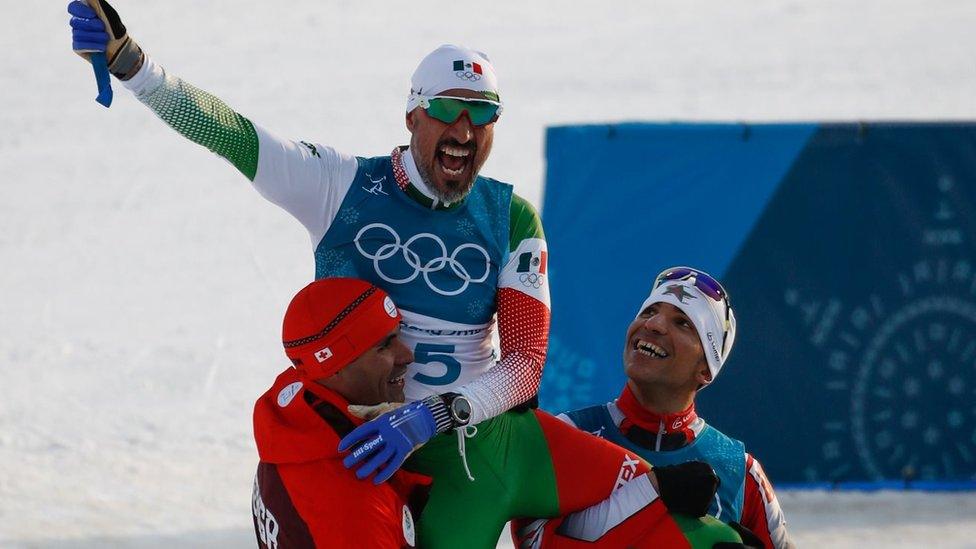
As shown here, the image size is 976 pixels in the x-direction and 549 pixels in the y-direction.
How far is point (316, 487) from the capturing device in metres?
3.92

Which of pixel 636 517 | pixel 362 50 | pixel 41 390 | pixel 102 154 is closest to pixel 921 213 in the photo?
pixel 636 517

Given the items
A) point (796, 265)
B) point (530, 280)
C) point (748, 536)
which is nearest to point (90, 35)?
point (530, 280)

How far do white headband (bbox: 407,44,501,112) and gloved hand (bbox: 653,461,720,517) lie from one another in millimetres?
1254

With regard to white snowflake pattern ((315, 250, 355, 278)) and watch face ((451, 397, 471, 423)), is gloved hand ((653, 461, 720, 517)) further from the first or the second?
white snowflake pattern ((315, 250, 355, 278))

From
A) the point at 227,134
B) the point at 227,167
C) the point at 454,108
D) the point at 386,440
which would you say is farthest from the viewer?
the point at 227,167

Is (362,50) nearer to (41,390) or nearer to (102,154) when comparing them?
(102,154)

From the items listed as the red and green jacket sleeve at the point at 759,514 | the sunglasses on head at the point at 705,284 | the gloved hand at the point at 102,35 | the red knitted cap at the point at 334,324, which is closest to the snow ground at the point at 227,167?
the red and green jacket sleeve at the point at 759,514

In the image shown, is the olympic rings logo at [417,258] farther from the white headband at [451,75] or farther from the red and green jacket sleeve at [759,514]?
the red and green jacket sleeve at [759,514]

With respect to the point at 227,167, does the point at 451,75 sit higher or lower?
higher

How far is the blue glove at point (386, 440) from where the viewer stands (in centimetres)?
388

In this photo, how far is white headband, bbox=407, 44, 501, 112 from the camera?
440 cm

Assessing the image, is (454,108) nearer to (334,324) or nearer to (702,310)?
(334,324)

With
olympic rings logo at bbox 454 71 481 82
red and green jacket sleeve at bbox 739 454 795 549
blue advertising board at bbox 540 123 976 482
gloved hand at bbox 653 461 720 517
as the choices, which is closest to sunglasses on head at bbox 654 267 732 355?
red and green jacket sleeve at bbox 739 454 795 549

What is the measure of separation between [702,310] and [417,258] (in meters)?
0.95
